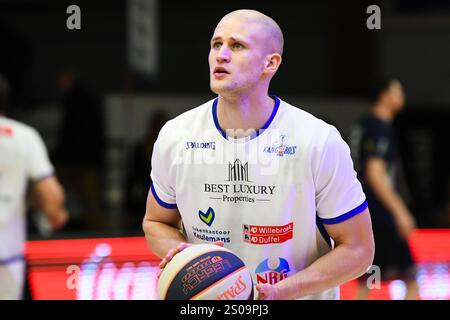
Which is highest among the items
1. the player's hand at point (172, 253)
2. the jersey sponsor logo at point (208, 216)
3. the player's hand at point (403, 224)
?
the jersey sponsor logo at point (208, 216)

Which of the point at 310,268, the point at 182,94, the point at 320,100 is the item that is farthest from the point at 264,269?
the point at 182,94

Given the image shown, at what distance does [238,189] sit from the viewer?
3174 millimetres

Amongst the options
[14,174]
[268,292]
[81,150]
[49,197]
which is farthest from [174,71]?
[268,292]

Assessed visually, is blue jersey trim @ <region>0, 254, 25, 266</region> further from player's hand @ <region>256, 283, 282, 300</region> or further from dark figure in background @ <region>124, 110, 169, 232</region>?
player's hand @ <region>256, 283, 282, 300</region>

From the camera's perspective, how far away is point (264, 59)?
3.09m

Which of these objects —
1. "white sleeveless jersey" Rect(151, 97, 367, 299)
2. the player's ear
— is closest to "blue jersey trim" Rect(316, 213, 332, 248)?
"white sleeveless jersey" Rect(151, 97, 367, 299)

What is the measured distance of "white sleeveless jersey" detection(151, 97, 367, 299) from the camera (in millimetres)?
3105

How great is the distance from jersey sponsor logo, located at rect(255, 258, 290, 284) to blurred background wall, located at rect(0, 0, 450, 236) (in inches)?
179

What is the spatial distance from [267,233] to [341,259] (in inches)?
11.6

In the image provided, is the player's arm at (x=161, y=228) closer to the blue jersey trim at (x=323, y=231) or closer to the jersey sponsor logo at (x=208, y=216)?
the jersey sponsor logo at (x=208, y=216)

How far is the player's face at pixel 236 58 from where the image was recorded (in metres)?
3.03

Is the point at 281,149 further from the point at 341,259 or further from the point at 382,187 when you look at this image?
the point at 382,187

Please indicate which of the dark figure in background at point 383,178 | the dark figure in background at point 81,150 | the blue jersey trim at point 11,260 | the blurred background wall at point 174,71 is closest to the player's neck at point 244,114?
the blue jersey trim at point 11,260

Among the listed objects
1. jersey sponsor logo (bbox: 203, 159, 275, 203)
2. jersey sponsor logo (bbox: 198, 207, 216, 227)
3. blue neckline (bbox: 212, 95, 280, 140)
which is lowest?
jersey sponsor logo (bbox: 198, 207, 216, 227)
